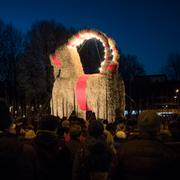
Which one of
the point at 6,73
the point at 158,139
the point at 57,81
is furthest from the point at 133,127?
the point at 6,73

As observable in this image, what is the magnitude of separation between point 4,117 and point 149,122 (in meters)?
1.35

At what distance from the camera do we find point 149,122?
455cm

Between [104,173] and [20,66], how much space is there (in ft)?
117

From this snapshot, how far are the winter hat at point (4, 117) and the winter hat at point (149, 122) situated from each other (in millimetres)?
1234

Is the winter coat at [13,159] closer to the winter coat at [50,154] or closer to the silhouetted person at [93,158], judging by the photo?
the winter coat at [50,154]

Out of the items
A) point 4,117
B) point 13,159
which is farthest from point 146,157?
point 4,117

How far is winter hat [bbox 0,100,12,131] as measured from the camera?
14.3ft

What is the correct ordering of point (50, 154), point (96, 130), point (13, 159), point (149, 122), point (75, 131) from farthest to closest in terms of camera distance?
point (75, 131) < point (96, 130) < point (50, 154) < point (149, 122) < point (13, 159)

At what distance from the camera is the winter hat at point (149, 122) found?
4.54 metres

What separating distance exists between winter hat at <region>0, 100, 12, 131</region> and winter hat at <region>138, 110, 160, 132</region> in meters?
1.23

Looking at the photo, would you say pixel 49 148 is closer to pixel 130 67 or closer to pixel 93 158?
pixel 93 158

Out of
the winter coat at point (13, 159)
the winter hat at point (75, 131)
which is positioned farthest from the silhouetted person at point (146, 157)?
the winter hat at point (75, 131)

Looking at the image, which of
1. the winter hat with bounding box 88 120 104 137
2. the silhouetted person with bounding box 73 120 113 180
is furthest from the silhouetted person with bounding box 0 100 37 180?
the winter hat with bounding box 88 120 104 137

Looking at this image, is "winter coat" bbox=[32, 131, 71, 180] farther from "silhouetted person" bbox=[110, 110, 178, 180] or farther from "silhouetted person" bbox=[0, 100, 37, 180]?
"silhouetted person" bbox=[110, 110, 178, 180]
